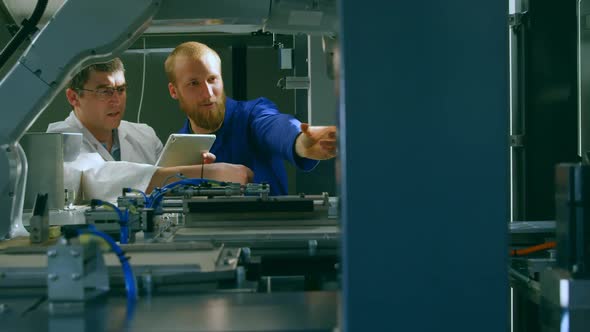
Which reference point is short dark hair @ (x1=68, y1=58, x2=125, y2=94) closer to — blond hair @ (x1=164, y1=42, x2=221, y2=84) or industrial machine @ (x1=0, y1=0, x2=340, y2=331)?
blond hair @ (x1=164, y1=42, x2=221, y2=84)

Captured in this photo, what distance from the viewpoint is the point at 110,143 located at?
12.0 ft

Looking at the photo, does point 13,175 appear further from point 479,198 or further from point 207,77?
point 207,77

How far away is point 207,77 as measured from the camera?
11.3 feet

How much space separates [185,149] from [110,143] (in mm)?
1167

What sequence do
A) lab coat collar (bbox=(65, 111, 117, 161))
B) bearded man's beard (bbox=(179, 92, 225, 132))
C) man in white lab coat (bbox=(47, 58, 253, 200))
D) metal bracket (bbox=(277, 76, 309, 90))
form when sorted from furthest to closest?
bearded man's beard (bbox=(179, 92, 225, 132)) → lab coat collar (bbox=(65, 111, 117, 161)) → metal bracket (bbox=(277, 76, 309, 90)) → man in white lab coat (bbox=(47, 58, 253, 200))

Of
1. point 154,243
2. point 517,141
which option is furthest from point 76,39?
point 517,141

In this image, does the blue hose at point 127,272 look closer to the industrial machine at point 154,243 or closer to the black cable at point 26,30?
the industrial machine at point 154,243

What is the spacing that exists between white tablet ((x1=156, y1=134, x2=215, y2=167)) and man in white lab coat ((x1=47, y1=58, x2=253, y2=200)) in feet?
0.12

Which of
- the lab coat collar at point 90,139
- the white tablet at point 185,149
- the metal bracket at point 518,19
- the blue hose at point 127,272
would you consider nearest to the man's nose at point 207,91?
the lab coat collar at point 90,139

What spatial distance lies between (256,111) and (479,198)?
2.92m

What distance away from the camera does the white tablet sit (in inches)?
102

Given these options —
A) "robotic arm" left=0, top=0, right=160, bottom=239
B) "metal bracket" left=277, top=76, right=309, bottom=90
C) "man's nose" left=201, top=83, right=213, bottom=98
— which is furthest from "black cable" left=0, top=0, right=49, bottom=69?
"man's nose" left=201, top=83, right=213, bottom=98

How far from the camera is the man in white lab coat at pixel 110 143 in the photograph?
2705mm

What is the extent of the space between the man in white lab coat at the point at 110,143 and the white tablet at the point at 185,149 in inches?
1.4
